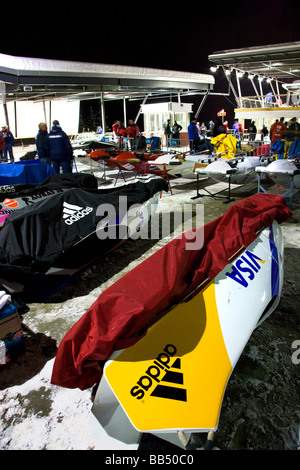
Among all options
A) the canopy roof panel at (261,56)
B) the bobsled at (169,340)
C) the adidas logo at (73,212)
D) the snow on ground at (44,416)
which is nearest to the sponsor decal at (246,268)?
the bobsled at (169,340)

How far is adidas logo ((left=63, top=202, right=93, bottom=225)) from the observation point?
3224mm

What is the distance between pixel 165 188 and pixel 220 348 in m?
3.35

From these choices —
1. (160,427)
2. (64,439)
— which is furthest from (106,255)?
(160,427)

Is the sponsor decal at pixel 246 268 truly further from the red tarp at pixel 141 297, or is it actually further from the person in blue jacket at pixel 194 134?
the person in blue jacket at pixel 194 134

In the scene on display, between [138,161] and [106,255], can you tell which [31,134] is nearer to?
[138,161]

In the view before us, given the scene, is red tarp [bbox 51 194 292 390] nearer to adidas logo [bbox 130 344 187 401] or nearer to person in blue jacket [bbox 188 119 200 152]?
adidas logo [bbox 130 344 187 401]

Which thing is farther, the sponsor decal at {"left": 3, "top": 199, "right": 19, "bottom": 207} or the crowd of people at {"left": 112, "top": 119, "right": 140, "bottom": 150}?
the crowd of people at {"left": 112, "top": 119, "right": 140, "bottom": 150}

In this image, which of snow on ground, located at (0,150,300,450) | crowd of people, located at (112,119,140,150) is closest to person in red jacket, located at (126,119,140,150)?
crowd of people, located at (112,119,140,150)

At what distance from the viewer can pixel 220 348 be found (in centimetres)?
156

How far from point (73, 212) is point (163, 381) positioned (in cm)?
230

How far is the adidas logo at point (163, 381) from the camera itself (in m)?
1.38

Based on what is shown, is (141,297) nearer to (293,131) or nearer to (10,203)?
(10,203)
